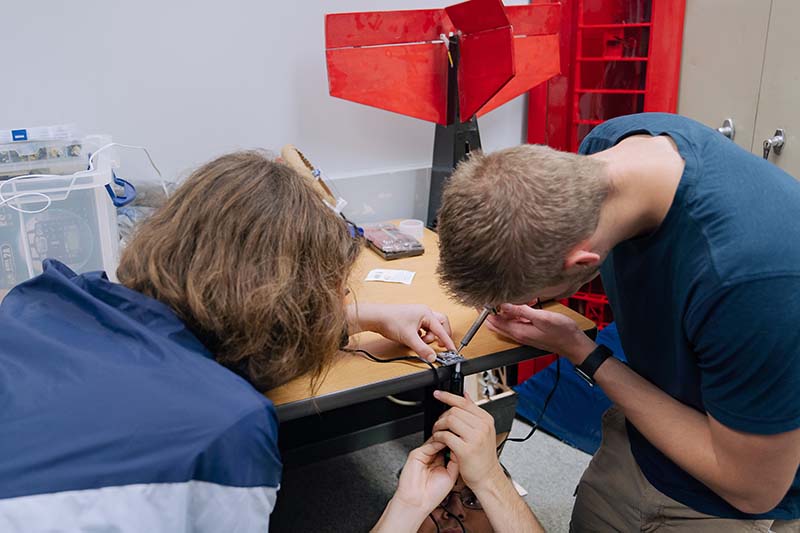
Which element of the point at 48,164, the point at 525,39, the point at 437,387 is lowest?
the point at 437,387

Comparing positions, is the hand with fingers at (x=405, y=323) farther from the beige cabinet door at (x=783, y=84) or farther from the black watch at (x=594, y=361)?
the beige cabinet door at (x=783, y=84)

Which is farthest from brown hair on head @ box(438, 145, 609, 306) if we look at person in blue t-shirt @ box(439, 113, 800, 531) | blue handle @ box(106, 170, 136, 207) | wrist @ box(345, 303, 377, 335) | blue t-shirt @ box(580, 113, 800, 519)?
blue handle @ box(106, 170, 136, 207)

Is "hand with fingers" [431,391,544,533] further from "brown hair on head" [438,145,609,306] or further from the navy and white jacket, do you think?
the navy and white jacket

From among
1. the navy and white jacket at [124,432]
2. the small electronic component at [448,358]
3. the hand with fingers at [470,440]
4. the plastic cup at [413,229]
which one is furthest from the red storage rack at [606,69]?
the navy and white jacket at [124,432]

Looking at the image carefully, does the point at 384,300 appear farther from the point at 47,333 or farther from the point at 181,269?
the point at 47,333

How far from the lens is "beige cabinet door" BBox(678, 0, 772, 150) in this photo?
181 cm

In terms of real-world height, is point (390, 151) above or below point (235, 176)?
below

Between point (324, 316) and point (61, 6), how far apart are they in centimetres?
128

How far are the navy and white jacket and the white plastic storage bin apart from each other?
0.60 m

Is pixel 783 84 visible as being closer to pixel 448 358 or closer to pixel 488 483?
pixel 448 358

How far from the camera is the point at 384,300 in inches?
57.9

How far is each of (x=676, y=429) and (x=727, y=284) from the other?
12.0 inches

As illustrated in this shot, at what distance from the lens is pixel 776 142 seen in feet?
5.77

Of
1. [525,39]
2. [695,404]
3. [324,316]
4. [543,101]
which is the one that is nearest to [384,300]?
[324,316]
